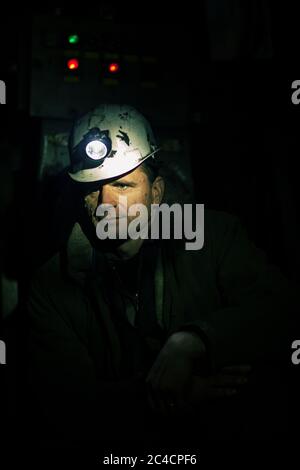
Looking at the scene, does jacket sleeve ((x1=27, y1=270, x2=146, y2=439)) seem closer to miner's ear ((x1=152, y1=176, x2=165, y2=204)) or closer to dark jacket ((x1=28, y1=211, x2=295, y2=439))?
dark jacket ((x1=28, y1=211, x2=295, y2=439))

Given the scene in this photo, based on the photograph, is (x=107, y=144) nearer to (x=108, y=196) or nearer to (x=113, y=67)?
(x=108, y=196)

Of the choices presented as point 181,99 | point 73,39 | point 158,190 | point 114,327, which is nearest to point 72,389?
point 114,327

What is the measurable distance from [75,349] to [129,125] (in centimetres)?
91

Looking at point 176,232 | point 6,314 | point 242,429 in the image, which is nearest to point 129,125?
point 176,232

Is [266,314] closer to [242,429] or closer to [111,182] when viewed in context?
[242,429]

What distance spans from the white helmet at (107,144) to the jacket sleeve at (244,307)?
445mm

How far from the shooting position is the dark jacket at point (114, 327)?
2131 millimetres

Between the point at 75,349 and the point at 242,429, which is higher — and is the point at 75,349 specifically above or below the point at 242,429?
above

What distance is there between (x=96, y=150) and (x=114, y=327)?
0.70 metres

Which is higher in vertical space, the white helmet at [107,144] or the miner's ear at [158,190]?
the white helmet at [107,144]

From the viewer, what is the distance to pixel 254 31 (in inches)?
110
